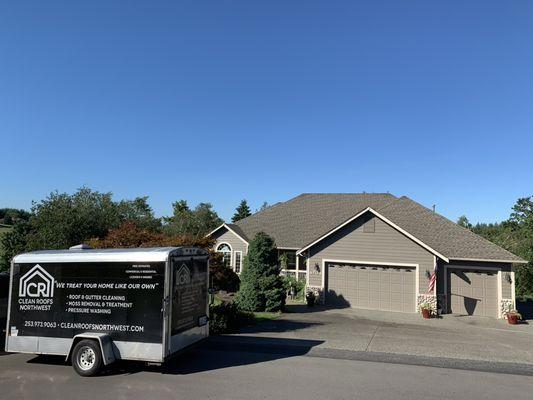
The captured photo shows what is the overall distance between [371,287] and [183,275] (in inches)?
626

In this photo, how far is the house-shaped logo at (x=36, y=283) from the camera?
1048cm

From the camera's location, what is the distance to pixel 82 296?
1020 cm

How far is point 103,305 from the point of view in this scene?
10047 mm

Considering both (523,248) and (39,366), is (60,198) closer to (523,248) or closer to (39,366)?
(39,366)

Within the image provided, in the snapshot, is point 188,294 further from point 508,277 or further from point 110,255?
point 508,277

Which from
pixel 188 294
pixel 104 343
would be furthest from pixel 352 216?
pixel 104 343

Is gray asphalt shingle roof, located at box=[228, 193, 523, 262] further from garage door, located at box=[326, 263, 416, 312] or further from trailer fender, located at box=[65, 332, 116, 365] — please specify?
trailer fender, located at box=[65, 332, 116, 365]

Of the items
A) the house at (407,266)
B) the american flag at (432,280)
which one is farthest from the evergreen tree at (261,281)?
the american flag at (432,280)

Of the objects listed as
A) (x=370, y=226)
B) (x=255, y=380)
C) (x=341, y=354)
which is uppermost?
(x=370, y=226)

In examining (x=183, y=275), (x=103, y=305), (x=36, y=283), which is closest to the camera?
(x=103, y=305)

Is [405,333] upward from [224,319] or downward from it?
downward

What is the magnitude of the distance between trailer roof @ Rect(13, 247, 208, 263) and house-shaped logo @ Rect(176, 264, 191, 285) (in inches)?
13.8

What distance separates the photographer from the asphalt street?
8.61 metres

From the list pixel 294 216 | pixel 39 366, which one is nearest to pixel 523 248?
pixel 294 216
